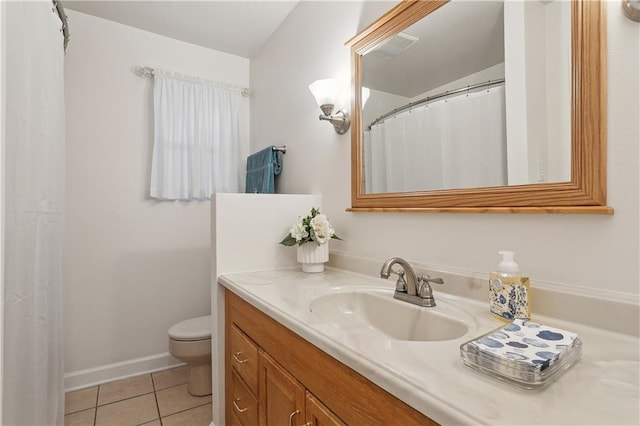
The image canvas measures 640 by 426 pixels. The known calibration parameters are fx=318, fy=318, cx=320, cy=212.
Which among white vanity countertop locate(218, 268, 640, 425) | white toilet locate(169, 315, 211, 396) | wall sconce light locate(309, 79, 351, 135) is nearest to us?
white vanity countertop locate(218, 268, 640, 425)

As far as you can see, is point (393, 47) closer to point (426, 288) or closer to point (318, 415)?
point (426, 288)

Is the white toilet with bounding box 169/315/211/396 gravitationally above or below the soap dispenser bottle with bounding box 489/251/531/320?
below

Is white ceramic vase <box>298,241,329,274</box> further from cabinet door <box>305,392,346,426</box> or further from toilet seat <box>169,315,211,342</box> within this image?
toilet seat <box>169,315,211,342</box>

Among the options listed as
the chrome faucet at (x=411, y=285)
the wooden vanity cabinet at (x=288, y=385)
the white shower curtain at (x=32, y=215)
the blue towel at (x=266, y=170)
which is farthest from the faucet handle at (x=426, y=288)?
the blue towel at (x=266, y=170)

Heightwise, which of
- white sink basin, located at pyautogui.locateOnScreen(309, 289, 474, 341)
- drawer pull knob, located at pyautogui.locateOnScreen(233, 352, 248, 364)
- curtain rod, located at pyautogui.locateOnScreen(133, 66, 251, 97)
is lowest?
drawer pull knob, located at pyautogui.locateOnScreen(233, 352, 248, 364)

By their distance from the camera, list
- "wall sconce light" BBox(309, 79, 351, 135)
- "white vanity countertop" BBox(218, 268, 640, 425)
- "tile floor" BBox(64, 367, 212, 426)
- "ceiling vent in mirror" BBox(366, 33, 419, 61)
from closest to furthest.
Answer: "white vanity countertop" BBox(218, 268, 640, 425) → "ceiling vent in mirror" BBox(366, 33, 419, 61) → "wall sconce light" BBox(309, 79, 351, 135) → "tile floor" BBox(64, 367, 212, 426)

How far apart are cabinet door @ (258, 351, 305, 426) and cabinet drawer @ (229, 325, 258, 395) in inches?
1.9

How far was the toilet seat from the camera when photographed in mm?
1854

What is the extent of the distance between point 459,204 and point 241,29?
203 cm

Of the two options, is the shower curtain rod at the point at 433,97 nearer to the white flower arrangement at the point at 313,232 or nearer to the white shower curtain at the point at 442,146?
the white shower curtain at the point at 442,146

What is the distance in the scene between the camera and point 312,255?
146 cm

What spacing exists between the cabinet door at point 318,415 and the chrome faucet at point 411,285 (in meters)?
0.38

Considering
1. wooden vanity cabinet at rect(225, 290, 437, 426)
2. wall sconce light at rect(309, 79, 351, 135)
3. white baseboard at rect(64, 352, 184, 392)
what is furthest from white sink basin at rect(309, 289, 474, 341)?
white baseboard at rect(64, 352, 184, 392)

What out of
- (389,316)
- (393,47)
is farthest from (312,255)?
(393,47)
